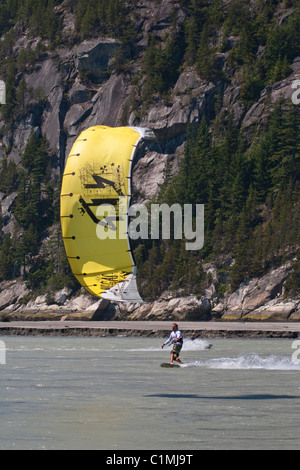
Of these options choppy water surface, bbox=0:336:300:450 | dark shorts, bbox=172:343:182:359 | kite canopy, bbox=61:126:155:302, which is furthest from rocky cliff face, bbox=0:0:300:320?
kite canopy, bbox=61:126:155:302

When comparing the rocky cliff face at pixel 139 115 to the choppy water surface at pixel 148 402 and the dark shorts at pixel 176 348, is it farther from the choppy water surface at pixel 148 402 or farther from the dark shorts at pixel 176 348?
the dark shorts at pixel 176 348

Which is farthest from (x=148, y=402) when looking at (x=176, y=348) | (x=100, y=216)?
(x=176, y=348)

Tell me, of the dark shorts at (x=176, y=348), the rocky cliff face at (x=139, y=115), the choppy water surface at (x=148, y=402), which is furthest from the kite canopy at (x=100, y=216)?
the rocky cliff face at (x=139, y=115)

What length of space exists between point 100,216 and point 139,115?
8929 centimetres

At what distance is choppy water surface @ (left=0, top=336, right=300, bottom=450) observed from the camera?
1820 cm

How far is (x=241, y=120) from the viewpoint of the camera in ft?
338

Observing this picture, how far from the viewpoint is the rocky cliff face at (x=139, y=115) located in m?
78.1

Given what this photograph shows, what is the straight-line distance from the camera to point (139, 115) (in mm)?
110062

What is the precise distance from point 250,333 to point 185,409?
36.4 metres

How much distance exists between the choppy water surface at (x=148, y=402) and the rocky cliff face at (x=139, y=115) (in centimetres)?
3844

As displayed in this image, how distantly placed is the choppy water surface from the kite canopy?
123 inches

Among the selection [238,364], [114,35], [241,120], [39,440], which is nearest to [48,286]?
[241,120]

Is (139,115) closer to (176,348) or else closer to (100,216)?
(176,348)

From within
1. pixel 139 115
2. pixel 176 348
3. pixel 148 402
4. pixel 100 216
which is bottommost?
pixel 148 402
